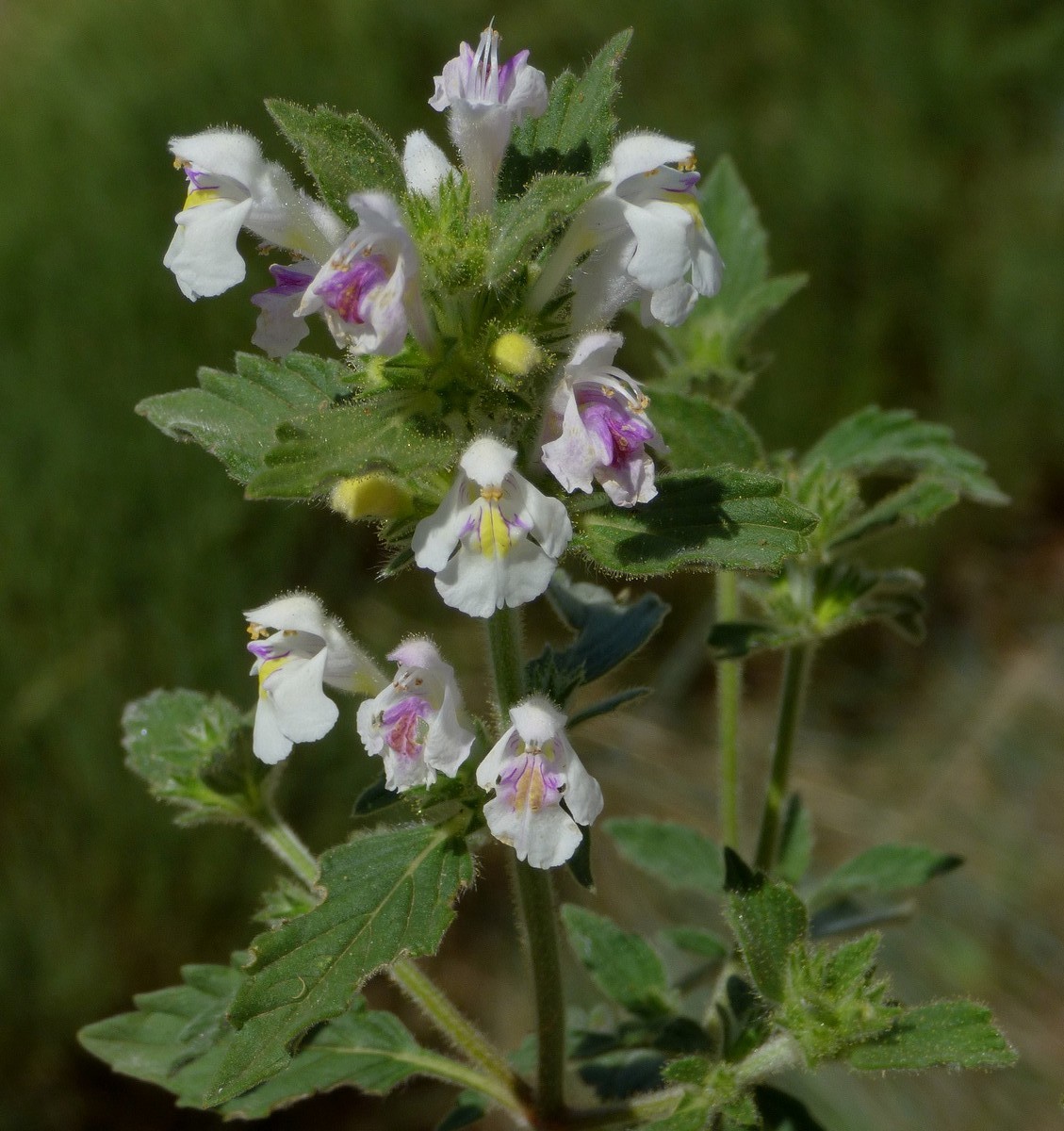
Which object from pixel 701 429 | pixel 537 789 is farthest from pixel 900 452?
pixel 537 789

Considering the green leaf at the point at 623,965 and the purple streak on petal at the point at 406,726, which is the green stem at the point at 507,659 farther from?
the green leaf at the point at 623,965

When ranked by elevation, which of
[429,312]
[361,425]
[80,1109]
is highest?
[429,312]

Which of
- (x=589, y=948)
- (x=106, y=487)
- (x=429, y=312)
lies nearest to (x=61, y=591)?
(x=106, y=487)

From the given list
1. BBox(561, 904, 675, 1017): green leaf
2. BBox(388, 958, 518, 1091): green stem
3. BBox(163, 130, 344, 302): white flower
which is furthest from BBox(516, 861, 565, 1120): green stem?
BBox(163, 130, 344, 302): white flower

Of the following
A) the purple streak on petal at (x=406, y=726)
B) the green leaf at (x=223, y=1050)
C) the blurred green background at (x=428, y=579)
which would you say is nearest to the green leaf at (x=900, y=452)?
the purple streak on petal at (x=406, y=726)

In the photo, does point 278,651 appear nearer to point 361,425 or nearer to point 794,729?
point 361,425

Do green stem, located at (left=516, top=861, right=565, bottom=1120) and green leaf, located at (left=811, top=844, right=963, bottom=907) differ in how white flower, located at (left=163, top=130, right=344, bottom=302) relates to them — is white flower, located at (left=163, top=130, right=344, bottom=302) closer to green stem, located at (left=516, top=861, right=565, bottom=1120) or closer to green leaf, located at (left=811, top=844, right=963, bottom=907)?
green stem, located at (left=516, top=861, right=565, bottom=1120)
